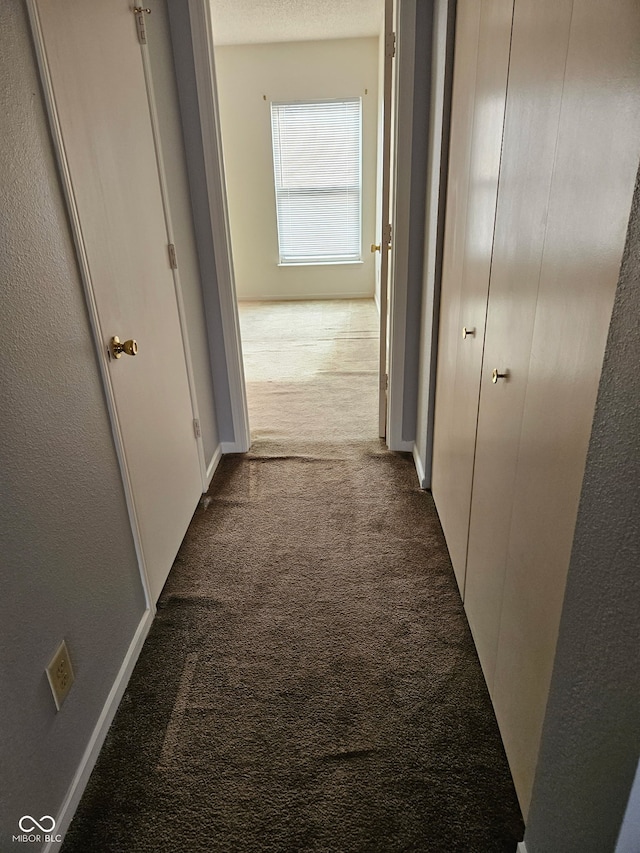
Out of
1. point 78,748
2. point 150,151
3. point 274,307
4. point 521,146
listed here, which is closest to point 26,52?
point 150,151

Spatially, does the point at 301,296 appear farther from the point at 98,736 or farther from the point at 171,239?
the point at 98,736

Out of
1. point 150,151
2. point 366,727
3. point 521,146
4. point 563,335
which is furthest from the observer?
point 150,151

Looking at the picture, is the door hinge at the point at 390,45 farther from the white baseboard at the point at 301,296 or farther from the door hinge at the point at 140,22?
the white baseboard at the point at 301,296

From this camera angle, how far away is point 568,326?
912 mm

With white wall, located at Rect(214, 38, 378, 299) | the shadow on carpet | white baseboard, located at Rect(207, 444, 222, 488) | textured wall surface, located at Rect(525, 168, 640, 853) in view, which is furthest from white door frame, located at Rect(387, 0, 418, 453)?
white wall, located at Rect(214, 38, 378, 299)

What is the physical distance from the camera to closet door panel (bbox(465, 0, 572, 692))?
3.31 feet

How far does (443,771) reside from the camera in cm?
134

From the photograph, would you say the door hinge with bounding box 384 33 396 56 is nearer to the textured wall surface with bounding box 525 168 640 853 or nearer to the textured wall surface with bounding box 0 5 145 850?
the textured wall surface with bounding box 0 5 145 850

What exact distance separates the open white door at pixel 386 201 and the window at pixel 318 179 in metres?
3.77

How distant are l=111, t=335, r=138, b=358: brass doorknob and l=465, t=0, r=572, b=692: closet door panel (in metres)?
1.02

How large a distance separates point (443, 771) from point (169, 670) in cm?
83

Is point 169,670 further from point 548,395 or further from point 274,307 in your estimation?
point 274,307

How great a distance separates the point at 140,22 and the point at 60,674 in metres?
2.04

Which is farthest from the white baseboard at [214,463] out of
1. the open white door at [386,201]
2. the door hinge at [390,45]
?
the door hinge at [390,45]
